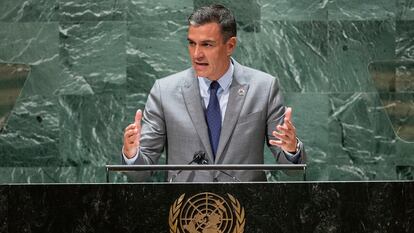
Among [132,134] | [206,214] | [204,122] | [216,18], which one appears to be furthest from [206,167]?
[216,18]

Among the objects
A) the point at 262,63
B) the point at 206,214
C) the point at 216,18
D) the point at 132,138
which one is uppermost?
the point at 216,18

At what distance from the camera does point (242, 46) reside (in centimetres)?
676

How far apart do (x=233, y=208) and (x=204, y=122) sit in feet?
3.00

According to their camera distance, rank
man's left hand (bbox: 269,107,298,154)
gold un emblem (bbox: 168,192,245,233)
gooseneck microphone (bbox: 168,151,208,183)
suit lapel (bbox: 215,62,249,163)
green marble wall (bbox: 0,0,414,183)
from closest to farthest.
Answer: gold un emblem (bbox: 168,192,245,233)
gooseneck microphone (bbox: 168,151,208,183)
man's left hand (bbox: 269,107,298,154)
suit lapel (bbox: 215,62,249,163)
green marble wall (bbox: 0,0,414,183)

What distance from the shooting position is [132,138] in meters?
4.31

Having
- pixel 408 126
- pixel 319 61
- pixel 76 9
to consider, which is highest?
pixel 76 9

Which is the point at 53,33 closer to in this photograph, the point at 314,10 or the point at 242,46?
the point at 242,46

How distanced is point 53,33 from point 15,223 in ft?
9.89

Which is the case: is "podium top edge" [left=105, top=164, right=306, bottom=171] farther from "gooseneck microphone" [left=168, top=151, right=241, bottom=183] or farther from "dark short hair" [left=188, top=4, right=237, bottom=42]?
"dark short hair" [left=188, top=4, right=237, bottom=42]

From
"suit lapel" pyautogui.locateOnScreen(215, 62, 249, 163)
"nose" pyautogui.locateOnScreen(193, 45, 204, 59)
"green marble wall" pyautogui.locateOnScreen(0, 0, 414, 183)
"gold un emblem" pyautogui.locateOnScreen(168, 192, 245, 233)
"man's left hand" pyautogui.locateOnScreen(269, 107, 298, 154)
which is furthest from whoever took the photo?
"green marble wall" pyautogui.locateOnScreen(0, 0, 414, 183)

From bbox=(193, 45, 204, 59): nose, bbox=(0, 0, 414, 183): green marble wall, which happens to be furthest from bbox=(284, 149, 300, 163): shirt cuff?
bbox=(0, 0, 414, 183): green marble wall

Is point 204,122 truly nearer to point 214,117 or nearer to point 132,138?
point 214,117

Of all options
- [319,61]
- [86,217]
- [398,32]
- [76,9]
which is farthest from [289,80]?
[86,217]

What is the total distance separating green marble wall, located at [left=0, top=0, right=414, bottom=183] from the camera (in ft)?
22.1
